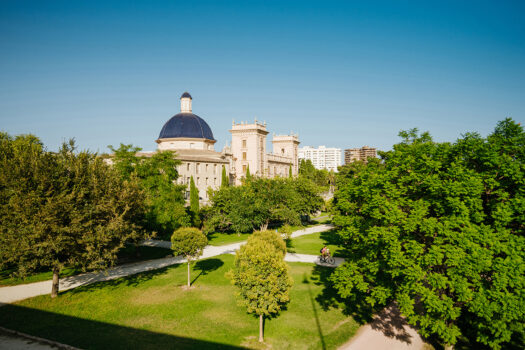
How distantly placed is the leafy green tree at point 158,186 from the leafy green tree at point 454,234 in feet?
63.2

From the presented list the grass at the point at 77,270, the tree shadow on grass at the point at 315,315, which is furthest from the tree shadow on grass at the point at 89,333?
the tree shadow on grass at the point at 315,315

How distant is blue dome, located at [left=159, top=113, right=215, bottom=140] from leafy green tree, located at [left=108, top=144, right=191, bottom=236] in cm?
3593

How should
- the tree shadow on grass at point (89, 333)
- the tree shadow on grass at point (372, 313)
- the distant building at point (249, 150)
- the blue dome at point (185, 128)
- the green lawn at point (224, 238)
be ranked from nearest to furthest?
the tree shadow on grass at point (89, 333) < the tree shadow on grass at point (372, 313) < the green lawn at point (224, 238) < the blue dome at point (185, 128) < the distant building at point (249, 150)

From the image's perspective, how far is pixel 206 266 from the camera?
25.1 meters

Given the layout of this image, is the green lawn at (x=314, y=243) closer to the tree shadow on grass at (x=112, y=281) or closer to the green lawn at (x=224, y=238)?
the green lawn at (x=224, y=238)

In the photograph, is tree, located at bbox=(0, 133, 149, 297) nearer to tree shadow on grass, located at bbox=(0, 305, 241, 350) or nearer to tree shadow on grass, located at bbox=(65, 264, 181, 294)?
tree shadow on grass, located at bbox=(65, 264, 181, 294)

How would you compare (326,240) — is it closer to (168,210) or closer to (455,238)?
(168,210)

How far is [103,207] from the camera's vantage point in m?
17.6

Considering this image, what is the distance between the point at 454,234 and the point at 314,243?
25192 millimetres

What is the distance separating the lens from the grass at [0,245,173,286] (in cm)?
2100

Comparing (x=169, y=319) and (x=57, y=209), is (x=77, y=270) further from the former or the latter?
(x=169, y=319)

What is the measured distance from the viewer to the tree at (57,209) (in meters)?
15.4

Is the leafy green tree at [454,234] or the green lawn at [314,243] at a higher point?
the leafy green tree at [454,234]

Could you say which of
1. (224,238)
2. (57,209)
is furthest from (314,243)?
(57,209)
